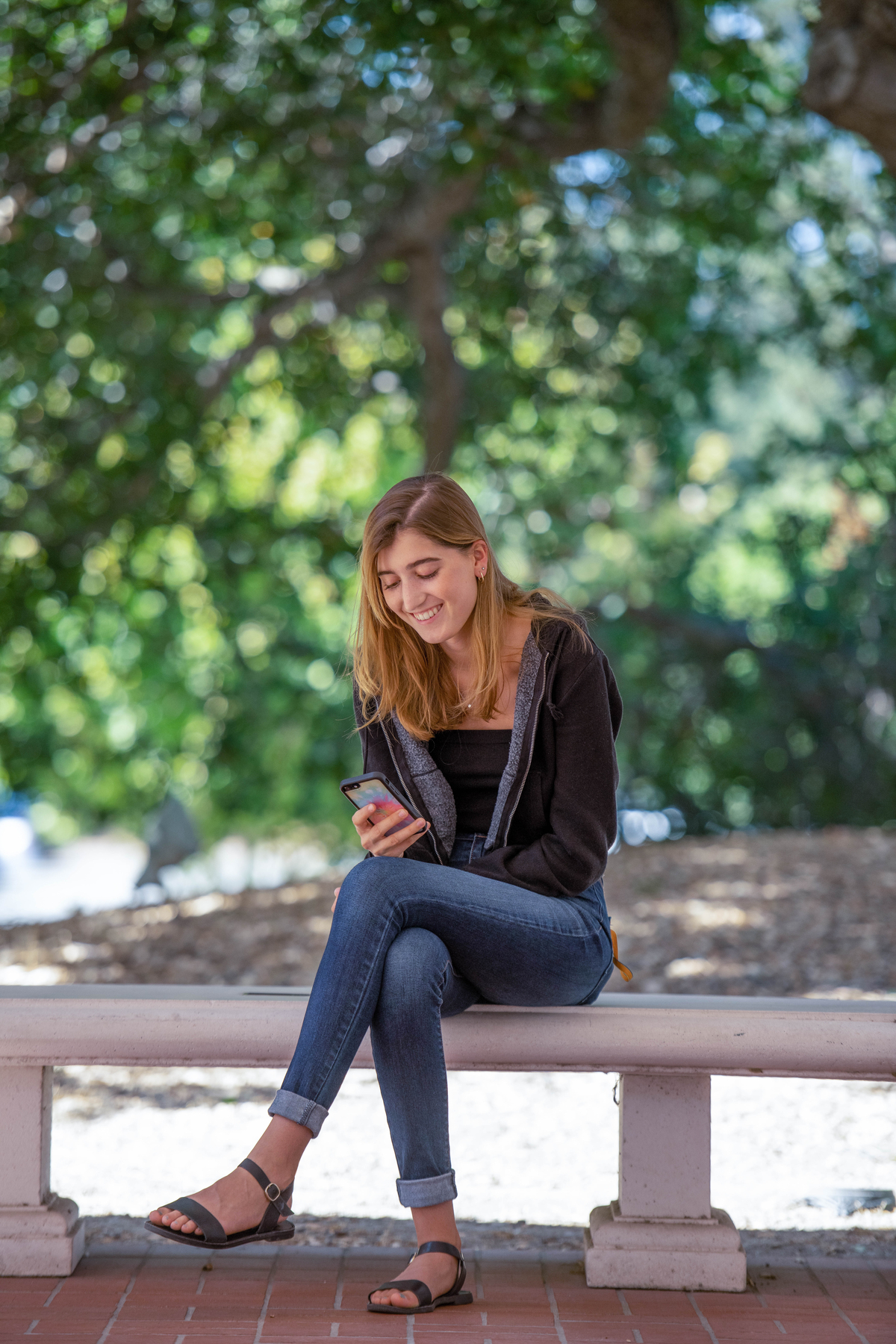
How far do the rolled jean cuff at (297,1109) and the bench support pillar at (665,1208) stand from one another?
68cm

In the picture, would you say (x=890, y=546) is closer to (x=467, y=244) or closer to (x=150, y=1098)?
(x=467, y=244)

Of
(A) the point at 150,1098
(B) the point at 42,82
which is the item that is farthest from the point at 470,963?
(B) the point at 42,82

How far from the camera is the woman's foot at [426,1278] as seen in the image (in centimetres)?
240

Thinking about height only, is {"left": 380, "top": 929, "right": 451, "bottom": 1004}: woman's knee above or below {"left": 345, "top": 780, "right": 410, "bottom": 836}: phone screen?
below

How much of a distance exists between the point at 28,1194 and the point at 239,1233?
1.96 feet

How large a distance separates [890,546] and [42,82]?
26.5ft

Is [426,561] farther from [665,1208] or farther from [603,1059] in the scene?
[665,1208]

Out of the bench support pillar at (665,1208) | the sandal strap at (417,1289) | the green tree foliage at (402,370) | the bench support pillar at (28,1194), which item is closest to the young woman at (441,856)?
the sandal strap at (417,1289)

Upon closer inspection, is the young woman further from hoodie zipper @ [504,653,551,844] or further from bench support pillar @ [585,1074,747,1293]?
bench support pillar @ [585,1074,747,1293]

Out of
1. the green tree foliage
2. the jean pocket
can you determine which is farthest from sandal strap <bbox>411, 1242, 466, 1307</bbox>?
the green tree foliage

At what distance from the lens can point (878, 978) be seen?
222 inches

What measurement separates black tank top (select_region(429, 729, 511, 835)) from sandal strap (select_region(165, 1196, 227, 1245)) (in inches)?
36.9

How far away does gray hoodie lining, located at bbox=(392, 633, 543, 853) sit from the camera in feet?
8.83

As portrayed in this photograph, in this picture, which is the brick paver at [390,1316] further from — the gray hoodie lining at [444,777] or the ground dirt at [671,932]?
the ground dirt at [671,932]
